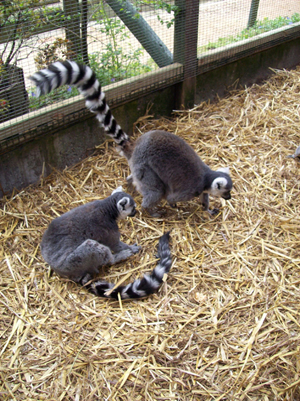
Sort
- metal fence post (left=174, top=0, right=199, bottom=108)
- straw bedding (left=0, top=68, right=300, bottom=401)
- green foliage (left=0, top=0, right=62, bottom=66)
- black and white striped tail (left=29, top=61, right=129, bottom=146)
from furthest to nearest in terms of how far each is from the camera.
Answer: metal fence post (left=174, top=0, right=199, bottom=108)
green foliage (left=0, top=0, right=62, bottom=66)
black and white striped tail (left=29, top=61, right=129, bottom=146)
straw bedding (left=0, top=68, right=300, bottom=401)

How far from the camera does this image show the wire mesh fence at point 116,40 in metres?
3.74

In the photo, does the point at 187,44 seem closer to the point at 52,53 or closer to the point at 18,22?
the point at 52,53

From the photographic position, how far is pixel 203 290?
3160 mm

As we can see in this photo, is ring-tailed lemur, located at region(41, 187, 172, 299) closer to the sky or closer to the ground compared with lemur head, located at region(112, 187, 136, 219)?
closer to the ground

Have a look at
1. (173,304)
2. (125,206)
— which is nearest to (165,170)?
(125,206)

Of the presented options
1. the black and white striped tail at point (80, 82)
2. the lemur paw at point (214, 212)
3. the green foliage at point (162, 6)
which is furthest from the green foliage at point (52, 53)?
the lemur paw at point (214, 212)

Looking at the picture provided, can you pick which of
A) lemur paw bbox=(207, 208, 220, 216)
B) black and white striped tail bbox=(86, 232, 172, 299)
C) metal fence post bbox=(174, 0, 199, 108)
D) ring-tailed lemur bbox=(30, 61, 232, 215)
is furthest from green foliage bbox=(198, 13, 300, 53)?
black and white striped tail bbox=(86, 232, 172, 299)

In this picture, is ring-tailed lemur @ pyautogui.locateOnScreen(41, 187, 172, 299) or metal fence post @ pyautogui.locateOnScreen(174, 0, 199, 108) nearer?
ring-tailed lemur @ pyautogui.locateOnScreen(41, 187, 172, 299)

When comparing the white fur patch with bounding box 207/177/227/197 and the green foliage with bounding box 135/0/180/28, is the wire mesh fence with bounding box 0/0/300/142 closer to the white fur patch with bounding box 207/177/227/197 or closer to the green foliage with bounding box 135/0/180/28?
the green foliage with bounding box 135/0/180/28

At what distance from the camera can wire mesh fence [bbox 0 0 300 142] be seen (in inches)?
147

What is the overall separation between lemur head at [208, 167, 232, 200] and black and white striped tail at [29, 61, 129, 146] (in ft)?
3.75

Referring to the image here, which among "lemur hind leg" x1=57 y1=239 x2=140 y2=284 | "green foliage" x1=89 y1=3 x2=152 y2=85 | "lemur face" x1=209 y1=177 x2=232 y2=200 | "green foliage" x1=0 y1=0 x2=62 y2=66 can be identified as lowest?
"lemur hind leg" x1=57 y1=239 x2=140 y2=284

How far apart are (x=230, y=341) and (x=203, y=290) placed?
0.55 m

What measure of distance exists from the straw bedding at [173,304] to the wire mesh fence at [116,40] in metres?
1.01
